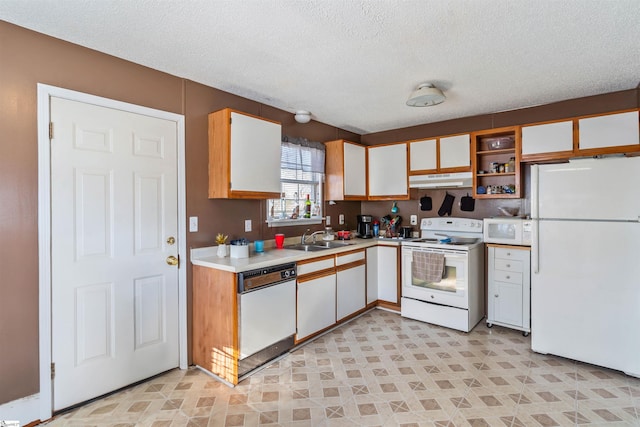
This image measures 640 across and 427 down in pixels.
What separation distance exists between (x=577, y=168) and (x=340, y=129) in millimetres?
2751

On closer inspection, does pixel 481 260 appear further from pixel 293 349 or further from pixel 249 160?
pixel 249 160

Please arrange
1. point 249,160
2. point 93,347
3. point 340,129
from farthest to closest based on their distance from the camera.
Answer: point 340,129
point 249,160
point 93,347

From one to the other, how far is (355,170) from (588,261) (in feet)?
8.56

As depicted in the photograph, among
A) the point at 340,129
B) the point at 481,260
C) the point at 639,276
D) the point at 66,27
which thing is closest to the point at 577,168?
the point at 639,276

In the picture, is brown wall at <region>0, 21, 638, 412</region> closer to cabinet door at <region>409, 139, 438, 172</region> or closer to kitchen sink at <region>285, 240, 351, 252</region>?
kitchen sink at <region>285, 240, 351, 252</region>

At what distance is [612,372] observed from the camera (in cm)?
255

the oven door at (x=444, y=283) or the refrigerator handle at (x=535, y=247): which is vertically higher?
the refrigerator handle at (x=535, y=247)

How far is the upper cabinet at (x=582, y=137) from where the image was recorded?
2.85m

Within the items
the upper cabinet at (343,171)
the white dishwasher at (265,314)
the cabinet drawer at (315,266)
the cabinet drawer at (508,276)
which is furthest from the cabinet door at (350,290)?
the cabinet drawer at (508,276)

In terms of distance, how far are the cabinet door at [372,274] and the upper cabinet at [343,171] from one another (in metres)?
0.78

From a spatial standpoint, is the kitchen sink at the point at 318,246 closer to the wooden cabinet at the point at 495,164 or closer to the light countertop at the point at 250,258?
the light countertop at the point at 250,258

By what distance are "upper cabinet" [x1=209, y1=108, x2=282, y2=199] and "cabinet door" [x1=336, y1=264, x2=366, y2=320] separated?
1.26 metres

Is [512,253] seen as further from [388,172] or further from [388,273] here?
[388,172]

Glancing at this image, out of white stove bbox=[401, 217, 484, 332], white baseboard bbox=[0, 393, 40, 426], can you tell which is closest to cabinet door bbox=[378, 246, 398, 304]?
white stove bbox=[401, 217, 484, 332]
